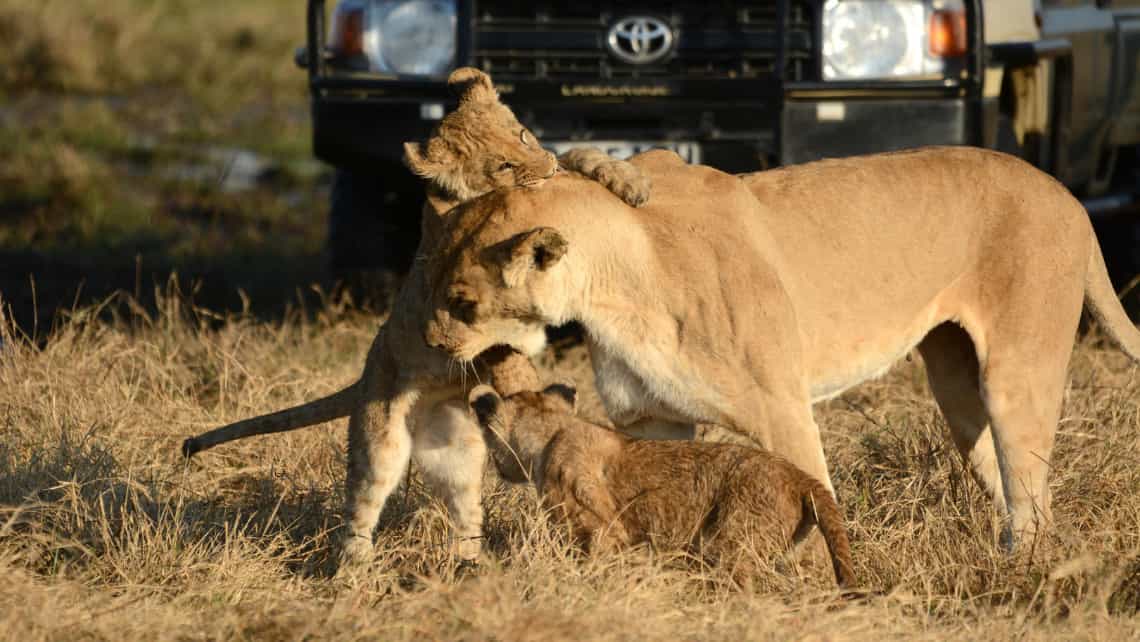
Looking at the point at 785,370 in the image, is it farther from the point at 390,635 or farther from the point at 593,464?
the point at 390,635

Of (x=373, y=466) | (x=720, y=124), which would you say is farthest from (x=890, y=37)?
(x=373, y=466)

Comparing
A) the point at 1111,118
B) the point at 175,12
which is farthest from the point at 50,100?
the point at 1111,118

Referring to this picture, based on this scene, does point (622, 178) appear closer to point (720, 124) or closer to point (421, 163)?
point (421, 163)

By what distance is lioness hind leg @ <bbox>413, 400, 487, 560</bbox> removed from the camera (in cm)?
498

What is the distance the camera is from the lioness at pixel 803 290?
14.8ft

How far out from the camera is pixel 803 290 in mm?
4879

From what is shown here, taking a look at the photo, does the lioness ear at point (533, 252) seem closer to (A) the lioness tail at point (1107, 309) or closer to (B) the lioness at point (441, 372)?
(B) the lioness at point (441, 372)

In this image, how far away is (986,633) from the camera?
4.28 meters

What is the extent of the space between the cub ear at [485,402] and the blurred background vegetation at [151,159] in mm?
2858

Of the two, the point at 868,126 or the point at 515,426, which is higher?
the point at 868,126

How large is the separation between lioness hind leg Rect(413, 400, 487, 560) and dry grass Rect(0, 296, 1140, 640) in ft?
0.34

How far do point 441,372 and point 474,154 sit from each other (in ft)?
Answer: 2.12

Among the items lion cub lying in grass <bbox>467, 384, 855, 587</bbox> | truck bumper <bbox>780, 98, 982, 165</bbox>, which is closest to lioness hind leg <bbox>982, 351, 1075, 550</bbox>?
lion cub lying in grass <bbox>467, 384, 855, 587</bbox>

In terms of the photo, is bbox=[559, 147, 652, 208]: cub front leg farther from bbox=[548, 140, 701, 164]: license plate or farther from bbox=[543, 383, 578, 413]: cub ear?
bbox=[548, 140, 701, 164]: license plate
